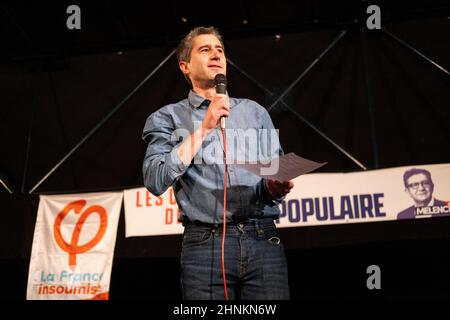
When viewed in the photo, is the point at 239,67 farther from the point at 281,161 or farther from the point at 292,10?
the point at 281,161

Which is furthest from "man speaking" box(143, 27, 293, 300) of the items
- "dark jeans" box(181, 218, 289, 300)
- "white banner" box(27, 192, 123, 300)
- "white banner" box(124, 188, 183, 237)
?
"white banner" box(27, 192, 123, 300)

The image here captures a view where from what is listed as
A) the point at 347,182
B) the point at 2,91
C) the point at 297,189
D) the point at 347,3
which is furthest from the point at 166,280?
the point at 347,3

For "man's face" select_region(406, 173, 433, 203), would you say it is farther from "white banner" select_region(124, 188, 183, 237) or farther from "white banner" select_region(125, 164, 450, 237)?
"white banner" select_region(124, 188, 183, 237)

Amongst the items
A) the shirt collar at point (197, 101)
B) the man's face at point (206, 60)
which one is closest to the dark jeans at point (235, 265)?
the shirt collar at point (197, 101)

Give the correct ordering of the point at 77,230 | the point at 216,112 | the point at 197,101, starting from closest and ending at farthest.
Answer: the point at 216,112, the point at 197,101, the point at 77,230

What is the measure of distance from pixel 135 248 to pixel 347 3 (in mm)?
2593

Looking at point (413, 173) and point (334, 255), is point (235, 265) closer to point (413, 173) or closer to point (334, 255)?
point (413, 173)

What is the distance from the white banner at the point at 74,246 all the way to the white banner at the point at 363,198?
16.0 inches

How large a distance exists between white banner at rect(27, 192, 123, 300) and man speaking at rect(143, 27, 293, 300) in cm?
193

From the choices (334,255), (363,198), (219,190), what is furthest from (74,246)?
(219,190)

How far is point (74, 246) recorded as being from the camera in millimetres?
3277

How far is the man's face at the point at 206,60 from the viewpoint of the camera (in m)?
1.59

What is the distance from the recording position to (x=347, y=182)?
297 centimetres

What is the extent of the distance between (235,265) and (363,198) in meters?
1.89
